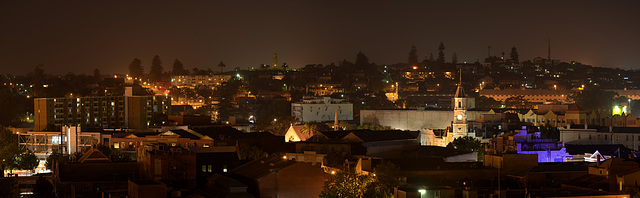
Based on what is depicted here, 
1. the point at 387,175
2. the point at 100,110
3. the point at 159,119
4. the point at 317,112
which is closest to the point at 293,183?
the point at 387,175

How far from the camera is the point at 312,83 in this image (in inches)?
4771

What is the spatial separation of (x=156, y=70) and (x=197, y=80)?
6.00 m

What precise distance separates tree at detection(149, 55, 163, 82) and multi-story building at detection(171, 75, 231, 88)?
2154mm

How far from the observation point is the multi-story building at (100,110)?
7206 centimetres

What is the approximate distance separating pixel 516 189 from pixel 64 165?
50.5ft

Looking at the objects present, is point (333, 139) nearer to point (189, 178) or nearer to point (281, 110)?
point (189, 178)

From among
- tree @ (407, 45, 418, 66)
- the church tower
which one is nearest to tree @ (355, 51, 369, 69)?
tree @ (407, 45, 418, 66)

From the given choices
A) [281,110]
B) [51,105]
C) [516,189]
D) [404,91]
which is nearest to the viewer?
[516,189]

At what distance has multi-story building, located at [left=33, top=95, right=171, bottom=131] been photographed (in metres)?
72.1

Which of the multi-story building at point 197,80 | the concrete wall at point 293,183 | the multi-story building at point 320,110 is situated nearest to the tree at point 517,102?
the multi-story building at point 320,110

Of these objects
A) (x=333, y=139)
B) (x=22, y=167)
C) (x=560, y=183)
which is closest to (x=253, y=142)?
(x=333, y=139)

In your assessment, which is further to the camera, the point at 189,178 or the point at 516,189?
the point at 189,178

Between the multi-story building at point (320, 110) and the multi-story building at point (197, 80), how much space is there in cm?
4996

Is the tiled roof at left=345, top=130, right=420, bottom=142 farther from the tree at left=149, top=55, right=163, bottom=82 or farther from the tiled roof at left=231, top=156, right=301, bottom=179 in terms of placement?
the tree at left=149, top=55, right=163, bottom=82
